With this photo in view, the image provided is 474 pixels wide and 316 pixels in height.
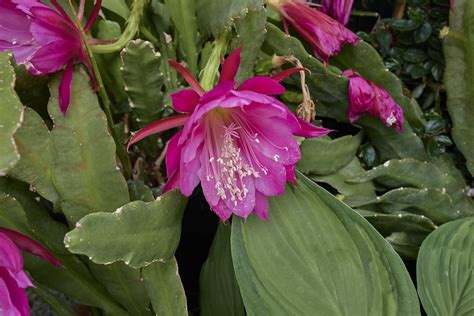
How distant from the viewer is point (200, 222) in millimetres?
927

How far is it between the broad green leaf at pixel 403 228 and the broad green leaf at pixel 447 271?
1.2 inches

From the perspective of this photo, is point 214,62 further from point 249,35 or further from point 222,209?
point 222,209

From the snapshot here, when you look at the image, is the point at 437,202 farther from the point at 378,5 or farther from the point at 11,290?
the point at 11,290

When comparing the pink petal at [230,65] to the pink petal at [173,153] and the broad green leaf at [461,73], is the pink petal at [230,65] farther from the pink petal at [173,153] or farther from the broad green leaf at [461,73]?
the broad green leaf at [461,73]

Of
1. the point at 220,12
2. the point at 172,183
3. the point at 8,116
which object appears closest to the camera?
the point at 8,116

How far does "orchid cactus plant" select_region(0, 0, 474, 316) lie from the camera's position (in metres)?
0.59

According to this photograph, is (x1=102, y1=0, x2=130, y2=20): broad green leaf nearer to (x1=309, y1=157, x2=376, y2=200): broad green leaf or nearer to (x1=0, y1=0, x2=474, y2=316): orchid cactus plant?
(x1=0, y1=0, x2=474, y2=316): orchid cactus plant

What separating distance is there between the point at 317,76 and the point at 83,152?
32cm

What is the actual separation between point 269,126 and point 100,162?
0.18 m

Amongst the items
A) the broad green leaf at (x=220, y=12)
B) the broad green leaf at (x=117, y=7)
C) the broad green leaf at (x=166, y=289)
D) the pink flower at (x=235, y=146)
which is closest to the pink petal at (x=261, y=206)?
the pink flower at (x=235, y=146)

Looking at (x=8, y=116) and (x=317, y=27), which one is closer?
(x=8, y=116)

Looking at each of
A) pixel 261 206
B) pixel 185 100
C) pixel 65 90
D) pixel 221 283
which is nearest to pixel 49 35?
pixel 65 90

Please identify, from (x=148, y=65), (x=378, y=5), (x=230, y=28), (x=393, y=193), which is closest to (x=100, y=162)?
(x=148, y=65)

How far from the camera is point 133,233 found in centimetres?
58
